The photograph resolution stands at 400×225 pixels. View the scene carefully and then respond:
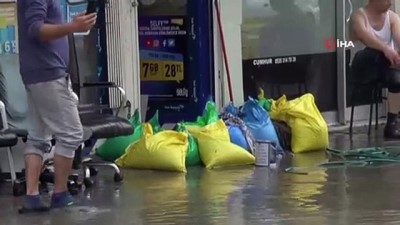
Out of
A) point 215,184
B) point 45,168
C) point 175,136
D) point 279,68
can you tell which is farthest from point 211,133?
point 279,68

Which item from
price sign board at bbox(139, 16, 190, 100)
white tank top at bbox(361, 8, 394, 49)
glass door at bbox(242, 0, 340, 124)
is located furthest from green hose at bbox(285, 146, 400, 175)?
price sign board at bbox(139, 16, 190, 100)

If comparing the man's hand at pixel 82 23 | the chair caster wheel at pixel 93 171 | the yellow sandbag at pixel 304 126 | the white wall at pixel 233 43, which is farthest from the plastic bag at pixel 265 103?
the man's hand at pixel 82 23

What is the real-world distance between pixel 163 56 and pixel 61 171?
156 inches

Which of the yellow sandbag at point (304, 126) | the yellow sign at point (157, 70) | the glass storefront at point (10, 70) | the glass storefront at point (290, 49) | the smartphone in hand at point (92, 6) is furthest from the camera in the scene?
the glass storefront at point (290, 49)

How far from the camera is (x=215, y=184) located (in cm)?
870

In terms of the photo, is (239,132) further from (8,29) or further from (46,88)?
(46,88)

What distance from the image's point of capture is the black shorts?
1121cm

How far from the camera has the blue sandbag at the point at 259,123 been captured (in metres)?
10.1

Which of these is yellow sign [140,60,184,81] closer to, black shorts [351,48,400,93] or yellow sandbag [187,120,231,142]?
yellow sandbag [187,120,231,142]

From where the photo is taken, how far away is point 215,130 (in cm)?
965

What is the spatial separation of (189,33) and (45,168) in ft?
10.4

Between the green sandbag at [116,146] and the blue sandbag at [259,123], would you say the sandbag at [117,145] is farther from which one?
the blue sandbag at [259,123]

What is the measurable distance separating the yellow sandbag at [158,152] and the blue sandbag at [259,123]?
2.83 feet

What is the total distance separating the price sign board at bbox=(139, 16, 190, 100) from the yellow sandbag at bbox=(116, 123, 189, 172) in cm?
177
